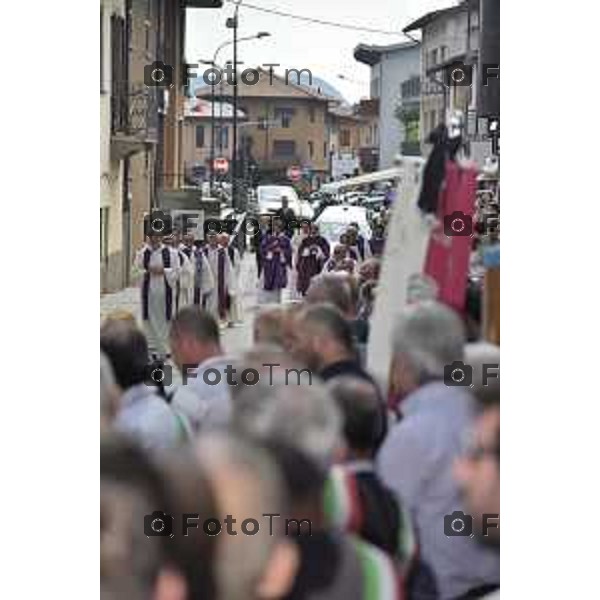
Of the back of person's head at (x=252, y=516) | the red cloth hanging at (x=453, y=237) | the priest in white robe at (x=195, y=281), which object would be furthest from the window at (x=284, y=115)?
the back of person's head at (x=252, y=516)

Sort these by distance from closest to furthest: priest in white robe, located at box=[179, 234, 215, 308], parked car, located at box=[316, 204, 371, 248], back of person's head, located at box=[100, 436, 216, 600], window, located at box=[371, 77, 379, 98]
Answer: back of person's head, located at box=[100, 436, 216, 600] < priest in white robe, located at box=[179, 234, 215, 308] < parked car, located at box=[316, 204, 371, 248] < window, located at box=[371, 77, 379, 98]

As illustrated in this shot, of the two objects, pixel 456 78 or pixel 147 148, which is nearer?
pixel 456 78

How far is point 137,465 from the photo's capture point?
2.97 metres

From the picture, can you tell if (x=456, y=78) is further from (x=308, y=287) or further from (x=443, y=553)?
(x=443, y=553)

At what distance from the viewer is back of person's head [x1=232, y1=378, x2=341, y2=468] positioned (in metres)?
2.97

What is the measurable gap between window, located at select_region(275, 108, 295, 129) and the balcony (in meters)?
0.26

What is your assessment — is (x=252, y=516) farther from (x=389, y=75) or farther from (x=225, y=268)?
(x=389, y=75)

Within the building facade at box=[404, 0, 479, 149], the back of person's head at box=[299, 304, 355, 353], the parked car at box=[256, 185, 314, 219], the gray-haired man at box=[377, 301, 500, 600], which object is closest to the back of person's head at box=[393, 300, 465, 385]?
the gray-haired man at box=[377, 301, 500, 600]

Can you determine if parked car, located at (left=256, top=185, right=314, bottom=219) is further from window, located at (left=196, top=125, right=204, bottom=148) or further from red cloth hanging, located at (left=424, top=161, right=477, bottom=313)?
red cloth hanging, located at (left=424, top=161, right=477, bottom=313)

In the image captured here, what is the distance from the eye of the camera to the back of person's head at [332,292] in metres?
3.21

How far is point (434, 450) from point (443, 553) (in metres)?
0.21

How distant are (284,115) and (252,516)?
944mm

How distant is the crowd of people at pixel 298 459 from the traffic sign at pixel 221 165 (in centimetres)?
48
